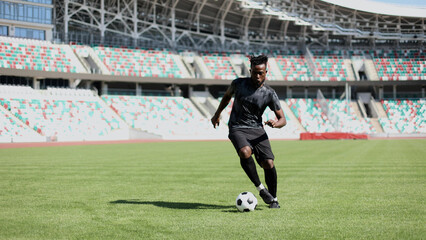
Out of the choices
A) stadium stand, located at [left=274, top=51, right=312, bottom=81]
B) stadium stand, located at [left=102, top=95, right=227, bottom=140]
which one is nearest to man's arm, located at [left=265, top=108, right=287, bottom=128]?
stadium stand, located at [left=102, top=95, right=227, bottom=140]

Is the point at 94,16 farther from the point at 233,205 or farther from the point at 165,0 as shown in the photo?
the point at 233,205

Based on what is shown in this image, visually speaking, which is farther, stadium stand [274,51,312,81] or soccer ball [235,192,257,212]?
stadium stand [274,51,312,81]

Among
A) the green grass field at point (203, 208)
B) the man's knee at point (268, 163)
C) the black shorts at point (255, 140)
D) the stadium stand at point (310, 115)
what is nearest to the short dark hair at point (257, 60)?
the black shorts at point (255, 140)

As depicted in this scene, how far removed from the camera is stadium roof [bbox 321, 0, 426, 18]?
70625 millimetres

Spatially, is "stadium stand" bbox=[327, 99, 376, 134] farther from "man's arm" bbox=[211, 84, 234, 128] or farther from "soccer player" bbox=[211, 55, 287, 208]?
"soccer player" bbox=[211, 55, 287, 208]

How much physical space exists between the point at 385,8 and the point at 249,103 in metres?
70.4

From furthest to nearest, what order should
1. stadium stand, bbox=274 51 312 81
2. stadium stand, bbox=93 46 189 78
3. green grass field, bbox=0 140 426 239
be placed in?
stadium stand, bbox=274 51 312 81 < stadium stand, bbox=93 46 189 78 < green grass field, bbox=0 140 426 239

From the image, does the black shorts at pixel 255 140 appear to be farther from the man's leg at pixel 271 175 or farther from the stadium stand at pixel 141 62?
the stadium stand at pixel 141 62

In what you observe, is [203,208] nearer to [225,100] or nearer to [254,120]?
[254,120]

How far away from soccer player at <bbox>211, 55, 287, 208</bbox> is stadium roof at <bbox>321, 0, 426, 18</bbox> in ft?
216

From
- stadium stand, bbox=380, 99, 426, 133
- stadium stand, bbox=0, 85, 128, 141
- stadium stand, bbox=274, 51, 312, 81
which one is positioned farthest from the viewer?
stadium stand, bbox=274, 51, 312, 81

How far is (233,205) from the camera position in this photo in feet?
26.7

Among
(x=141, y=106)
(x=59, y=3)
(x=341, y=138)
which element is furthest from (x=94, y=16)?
(x=341, y=138)

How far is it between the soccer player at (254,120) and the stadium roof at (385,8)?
65810mm
